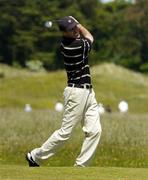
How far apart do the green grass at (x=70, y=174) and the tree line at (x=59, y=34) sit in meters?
72.6

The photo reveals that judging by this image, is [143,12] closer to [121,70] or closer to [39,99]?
[121,70]

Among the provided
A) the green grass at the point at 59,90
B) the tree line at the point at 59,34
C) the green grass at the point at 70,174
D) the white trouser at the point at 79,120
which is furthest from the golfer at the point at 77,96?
the tree line at the point at 59,34

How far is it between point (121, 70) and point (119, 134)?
5109cm

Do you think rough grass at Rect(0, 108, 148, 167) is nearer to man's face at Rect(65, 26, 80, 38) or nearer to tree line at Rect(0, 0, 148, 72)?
man's face at Rect(65, 26, 80, 38)

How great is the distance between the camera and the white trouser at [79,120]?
1137cm

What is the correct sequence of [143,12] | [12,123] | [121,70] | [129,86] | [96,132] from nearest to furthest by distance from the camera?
[96,132] → [12,123] → [129,86] → [121,70] → [143,12]

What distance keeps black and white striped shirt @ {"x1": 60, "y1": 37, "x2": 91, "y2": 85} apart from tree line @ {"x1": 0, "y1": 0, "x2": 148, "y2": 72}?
71.6m

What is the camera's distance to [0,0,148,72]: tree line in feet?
283

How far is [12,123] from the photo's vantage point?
19.9m

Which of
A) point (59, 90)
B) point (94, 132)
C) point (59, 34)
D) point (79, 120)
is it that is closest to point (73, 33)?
point (79, 120)

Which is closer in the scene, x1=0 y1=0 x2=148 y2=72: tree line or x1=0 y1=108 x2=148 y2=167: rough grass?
x1=0 y1=108 x2=148 y2=167: rough grass

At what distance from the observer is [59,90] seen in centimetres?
5606

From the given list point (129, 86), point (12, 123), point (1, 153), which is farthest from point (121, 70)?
point (1, 153)

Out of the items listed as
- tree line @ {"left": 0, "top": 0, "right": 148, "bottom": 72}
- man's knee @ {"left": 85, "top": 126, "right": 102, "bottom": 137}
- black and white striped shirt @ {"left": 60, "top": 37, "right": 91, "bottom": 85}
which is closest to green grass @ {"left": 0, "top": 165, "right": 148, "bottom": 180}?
man's knee @ {"left": 85, "top": 126, "right": 102, "bottom": 137}
